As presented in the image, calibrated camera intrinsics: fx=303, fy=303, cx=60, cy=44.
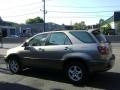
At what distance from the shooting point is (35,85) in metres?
9.51

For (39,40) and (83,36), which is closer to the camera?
(83,36)

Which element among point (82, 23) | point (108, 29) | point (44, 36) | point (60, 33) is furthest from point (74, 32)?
point (82, 23)

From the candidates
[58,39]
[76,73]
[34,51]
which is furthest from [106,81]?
[34,51]

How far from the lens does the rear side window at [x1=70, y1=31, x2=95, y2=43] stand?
9477 mm

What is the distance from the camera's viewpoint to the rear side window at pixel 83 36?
948cm

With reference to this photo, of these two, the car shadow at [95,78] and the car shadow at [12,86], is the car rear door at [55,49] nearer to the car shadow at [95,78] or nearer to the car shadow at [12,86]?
the car shadow at [95,78]

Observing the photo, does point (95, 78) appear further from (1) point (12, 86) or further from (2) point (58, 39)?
(1) point (12, 86)

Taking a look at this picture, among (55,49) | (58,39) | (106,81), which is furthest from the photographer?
(58,39)

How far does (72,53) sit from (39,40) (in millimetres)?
1760

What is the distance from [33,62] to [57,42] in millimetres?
1293

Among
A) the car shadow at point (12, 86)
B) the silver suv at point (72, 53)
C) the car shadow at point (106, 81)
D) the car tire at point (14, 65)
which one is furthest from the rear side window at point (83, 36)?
the car tire at point (14, 65)

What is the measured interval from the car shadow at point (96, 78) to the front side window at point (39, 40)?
1205 mm

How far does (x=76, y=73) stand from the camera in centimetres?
956

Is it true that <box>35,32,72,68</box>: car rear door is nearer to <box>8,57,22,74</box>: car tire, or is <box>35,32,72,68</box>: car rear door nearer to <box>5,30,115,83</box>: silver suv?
<box>5,30,115,83</box>: silver suv
